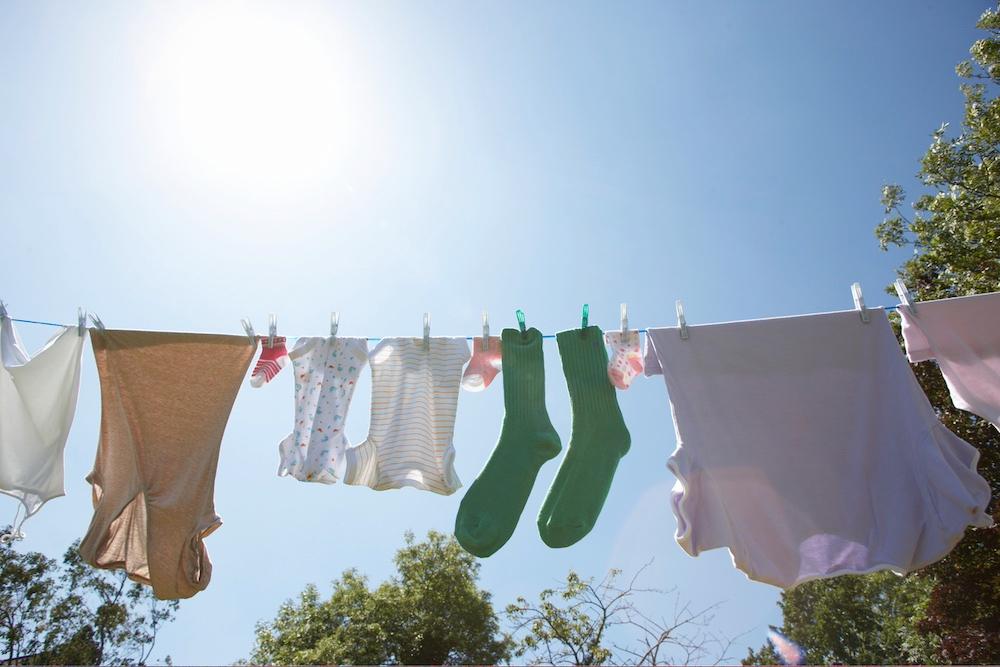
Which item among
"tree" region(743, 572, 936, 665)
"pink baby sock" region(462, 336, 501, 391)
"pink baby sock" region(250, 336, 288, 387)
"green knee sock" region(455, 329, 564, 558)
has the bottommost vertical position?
"tree" region(743, 572, 936, 665)

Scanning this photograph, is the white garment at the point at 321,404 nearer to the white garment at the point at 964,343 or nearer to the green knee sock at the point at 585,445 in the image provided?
the green knee sock at the point at 585,445

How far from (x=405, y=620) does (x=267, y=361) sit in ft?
43.8

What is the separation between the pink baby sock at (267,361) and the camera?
3.46 m

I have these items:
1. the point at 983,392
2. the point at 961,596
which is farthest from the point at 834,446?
the point at 961,596

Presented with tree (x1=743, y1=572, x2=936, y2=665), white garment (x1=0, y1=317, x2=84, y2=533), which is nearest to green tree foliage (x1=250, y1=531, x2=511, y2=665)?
tree (x1=743, y1=572, x2=936, y2=665)

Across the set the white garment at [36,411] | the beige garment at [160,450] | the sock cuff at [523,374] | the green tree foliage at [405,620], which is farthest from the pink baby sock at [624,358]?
the green tree foliage at [405,620]

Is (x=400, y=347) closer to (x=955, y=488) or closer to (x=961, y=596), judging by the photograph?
(x=955, y=488)

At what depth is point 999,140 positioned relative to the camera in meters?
6.70

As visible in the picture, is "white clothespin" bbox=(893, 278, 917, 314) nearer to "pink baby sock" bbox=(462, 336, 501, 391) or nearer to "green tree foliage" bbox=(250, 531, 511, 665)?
"pink baby sock" bbox=(462, 336, 501, 391)

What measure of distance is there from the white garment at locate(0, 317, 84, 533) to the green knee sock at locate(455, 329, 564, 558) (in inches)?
81.6

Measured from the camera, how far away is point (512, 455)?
10.7ft

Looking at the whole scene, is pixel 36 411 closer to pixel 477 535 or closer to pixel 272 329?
pixel 272 329

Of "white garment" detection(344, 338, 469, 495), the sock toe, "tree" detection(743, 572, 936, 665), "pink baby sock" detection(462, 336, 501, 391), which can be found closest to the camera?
the sock toe

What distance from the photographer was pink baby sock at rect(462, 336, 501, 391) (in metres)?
3.52
